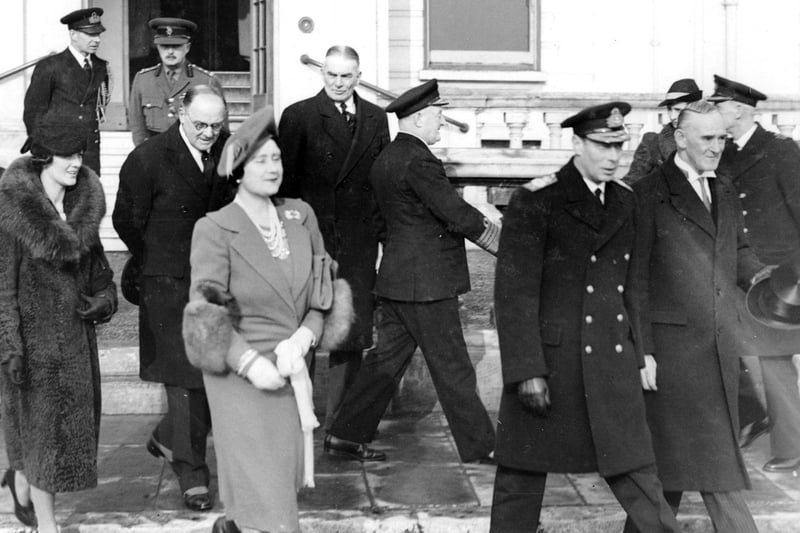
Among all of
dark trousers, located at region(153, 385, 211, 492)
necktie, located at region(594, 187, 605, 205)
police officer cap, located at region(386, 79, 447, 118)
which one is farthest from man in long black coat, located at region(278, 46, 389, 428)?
necktie, located at region(594, 187, 605, 205)

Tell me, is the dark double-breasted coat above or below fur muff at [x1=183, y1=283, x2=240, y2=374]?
above

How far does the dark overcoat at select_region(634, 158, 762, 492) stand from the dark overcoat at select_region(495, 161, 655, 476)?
28 cm

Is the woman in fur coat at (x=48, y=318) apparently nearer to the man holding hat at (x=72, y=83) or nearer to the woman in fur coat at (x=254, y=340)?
the woman in fur coat at (x=254, y=340)

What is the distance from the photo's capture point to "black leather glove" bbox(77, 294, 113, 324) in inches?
227

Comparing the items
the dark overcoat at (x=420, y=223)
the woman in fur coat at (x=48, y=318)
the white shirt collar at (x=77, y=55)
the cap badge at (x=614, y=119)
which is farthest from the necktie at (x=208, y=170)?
the white shirt collar at (x=77, y=55)

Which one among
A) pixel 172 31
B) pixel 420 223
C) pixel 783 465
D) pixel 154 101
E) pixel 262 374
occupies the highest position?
pixel 172 31

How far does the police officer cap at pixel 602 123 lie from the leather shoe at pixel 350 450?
99.9 inches

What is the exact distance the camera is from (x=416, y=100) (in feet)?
22.6

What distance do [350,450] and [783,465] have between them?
229cm

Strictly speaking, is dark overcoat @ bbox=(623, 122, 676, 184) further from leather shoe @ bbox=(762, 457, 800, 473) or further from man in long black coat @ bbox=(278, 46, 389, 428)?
leather shoe @ bbox=(762, 457, 800, 473)

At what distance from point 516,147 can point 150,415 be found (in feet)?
15.7

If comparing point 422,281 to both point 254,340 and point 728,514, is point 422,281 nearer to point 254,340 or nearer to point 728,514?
point 254,340

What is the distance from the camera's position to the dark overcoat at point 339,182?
746 cm

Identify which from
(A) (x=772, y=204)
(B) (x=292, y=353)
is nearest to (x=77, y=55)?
(A) (x=772, y=204)
